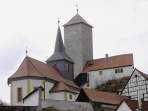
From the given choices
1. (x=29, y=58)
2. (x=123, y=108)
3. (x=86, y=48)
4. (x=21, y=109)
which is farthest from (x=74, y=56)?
(x=21, y=109)

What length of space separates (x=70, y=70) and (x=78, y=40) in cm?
710

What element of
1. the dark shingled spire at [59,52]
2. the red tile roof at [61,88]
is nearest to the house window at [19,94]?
the red tile roof at [61,88]

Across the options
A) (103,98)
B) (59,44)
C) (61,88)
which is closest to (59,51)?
(59,44)

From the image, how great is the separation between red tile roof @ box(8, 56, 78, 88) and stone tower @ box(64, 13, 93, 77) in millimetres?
8766

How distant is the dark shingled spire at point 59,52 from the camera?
85.6m

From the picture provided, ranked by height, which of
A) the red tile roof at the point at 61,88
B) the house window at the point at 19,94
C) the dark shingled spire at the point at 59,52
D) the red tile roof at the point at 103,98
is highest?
the dark shingled spire at the point at 59,52

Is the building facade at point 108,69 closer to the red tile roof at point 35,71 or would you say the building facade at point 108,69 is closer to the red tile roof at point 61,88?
the red tile roof at point 35,71

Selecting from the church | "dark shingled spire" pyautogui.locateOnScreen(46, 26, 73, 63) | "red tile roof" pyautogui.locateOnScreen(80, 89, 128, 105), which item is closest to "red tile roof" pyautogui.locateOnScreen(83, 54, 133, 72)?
the church

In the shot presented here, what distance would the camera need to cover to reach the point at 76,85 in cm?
8475

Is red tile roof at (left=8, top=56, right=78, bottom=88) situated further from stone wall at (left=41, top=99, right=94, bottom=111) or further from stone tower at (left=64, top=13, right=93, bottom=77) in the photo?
stone wall at (left=41, top=99, right=94, bottom=111)

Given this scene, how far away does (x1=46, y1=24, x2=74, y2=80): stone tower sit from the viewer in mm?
85062

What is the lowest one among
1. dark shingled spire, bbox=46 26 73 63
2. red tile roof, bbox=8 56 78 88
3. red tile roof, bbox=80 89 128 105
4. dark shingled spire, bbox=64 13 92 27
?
red tile roof, bbox=80 89 128 105

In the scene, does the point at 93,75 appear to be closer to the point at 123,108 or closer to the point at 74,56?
the point at 74,56

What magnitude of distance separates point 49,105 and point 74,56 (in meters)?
31.9
